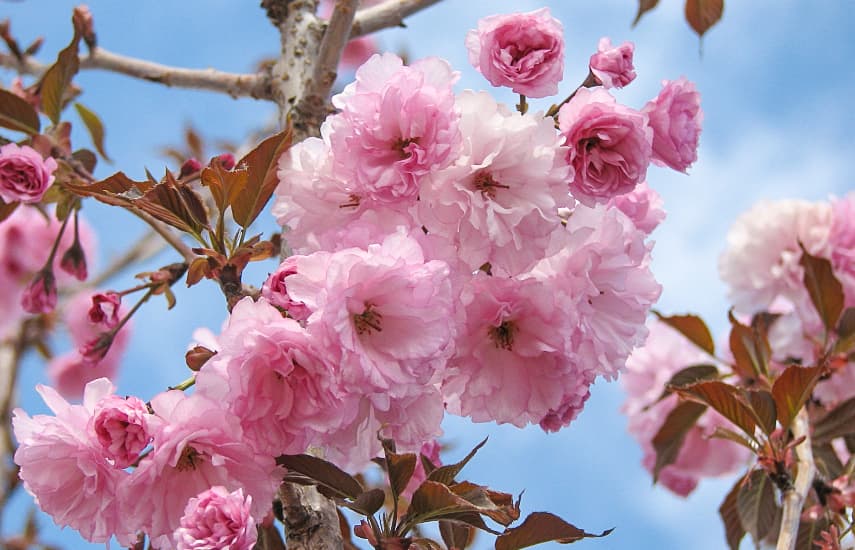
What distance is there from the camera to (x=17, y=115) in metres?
1.45

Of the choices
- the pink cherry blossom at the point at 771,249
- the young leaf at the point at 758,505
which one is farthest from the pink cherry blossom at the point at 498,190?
the pink cherry blossom at the point at 771,249

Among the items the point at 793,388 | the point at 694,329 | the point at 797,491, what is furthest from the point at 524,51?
the point at 694,329

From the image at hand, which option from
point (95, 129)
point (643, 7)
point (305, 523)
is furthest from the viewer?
point (643, 7)

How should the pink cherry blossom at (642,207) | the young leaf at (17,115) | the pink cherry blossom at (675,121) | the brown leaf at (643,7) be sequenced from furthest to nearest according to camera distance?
1. the brown leaf at (643,7)
2. the young leaf at (17,115)
3. the pink cherry blossom at (642,207)
4. the pink cherry blossom at (675,121)

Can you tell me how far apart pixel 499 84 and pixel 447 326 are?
1.06ft

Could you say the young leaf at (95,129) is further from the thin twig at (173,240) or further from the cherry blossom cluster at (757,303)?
the cherry blossom cluster at (757,303)

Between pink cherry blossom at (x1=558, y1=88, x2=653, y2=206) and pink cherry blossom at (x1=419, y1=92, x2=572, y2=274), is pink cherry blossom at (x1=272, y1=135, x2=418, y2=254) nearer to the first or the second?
pink cherry blossom at (x1=419, y1=92, x2=572, y2=274)

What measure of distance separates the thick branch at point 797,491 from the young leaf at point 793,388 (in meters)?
0.05

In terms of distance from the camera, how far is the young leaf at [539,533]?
3.19 feet

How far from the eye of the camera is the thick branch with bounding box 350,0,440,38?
174 centimetres

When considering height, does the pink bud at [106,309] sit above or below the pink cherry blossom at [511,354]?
below

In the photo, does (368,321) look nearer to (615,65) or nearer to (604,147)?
(604,147)

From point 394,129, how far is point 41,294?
2.93ft

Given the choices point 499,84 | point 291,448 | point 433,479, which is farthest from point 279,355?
point 499,84
